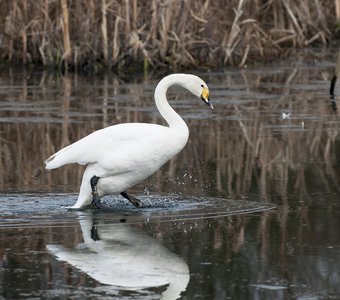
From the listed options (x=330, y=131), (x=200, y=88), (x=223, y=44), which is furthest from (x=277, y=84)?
(x=200, y=88)

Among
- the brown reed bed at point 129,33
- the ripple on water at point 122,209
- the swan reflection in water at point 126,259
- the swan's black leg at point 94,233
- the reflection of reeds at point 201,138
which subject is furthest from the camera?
the brown reed bed at point 129,33

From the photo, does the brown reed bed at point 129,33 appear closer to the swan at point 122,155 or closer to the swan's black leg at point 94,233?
the swan at point 122,155

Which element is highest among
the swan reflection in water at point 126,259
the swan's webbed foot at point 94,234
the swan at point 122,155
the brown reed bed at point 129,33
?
the brown reed bed at point 129,33

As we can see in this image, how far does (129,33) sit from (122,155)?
9.68m

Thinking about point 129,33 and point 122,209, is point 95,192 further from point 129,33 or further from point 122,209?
point 129,33

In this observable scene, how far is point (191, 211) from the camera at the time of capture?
27.7ft

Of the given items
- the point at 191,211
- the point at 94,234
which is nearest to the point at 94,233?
the point at 94,234

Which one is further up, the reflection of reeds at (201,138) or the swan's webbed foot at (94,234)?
the reflection of reeds at (201,138)

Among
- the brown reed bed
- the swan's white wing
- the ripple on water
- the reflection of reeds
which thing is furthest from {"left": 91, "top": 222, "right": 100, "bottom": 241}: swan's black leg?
the brown reed bed

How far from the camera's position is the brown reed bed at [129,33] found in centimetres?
1820

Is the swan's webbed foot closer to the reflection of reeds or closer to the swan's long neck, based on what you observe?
the swan's long neck

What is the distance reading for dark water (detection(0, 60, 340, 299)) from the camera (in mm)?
6230

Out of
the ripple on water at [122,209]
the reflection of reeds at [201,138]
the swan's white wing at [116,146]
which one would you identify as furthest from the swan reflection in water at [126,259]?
the reflection of reeds at [201,138]

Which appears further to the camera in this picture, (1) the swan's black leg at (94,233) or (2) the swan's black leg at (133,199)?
(2) the swan's black leg at (133,199)
